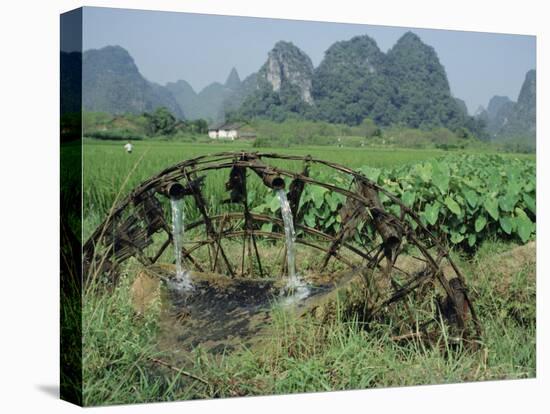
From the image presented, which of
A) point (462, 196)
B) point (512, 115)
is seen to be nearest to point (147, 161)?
point (462, 196)

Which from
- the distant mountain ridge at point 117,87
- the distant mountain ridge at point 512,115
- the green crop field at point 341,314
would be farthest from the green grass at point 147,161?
the distant mountain ridge at point 512,115

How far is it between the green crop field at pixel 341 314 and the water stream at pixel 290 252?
0.25 m

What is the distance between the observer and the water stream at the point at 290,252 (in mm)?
6617

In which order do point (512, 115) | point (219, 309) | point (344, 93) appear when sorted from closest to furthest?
point (219, 309), point (344, 93), point (512, 115)

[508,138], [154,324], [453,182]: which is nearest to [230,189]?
[154,324]

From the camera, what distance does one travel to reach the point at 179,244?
6.61 m

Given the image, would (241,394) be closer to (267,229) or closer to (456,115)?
(267,229)

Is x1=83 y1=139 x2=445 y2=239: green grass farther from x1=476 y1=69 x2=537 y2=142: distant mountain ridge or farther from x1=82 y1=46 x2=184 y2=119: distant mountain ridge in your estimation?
x1=476 y1=69 x2=537 y2=142: distant mountain ridge

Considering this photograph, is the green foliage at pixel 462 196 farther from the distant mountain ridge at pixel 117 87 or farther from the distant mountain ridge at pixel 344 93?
the distant mountain ridge at pixel 117 87

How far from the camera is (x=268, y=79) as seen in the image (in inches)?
277

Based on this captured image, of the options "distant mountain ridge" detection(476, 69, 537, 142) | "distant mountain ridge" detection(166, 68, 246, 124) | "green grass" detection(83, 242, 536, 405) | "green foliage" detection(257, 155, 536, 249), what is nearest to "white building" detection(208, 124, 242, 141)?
"distant mountain ridge" detection(166, 68, 246, 124)

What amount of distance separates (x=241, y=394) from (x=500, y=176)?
2.66m

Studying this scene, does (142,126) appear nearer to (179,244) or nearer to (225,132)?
(225,132)

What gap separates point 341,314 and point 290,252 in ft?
1.70
